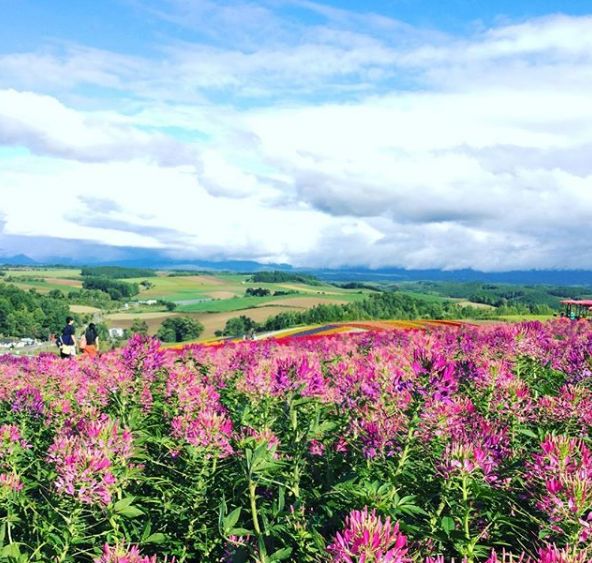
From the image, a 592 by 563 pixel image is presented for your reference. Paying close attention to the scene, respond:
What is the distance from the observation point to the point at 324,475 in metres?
4.21

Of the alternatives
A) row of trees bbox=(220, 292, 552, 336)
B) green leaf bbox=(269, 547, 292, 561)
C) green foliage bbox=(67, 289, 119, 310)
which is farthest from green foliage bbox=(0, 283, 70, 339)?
green leaf bbox=(269, 547, 292, 561)

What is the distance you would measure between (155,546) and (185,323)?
262 feet

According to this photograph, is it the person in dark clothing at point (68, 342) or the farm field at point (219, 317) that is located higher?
the person in dark clothing at point (68, 342)

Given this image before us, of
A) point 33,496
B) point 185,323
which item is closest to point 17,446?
point 33,496

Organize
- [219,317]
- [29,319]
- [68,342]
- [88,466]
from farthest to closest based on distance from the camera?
[29,319]
[219,317]
[68,342]
[88,466]

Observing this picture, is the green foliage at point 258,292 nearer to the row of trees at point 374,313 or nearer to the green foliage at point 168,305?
the green foliage at point 168,305

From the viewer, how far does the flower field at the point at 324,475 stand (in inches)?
110

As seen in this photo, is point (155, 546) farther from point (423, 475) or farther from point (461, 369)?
point (461, 369)

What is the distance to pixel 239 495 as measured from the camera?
404 cm

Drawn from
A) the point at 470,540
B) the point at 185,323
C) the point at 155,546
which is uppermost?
the point at 470,540

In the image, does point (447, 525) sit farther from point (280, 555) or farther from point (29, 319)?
point (29, 319)

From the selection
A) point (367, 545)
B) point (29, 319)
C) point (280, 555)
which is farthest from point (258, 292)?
point (367, 545)

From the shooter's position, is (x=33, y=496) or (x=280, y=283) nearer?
(x=33, y=496)

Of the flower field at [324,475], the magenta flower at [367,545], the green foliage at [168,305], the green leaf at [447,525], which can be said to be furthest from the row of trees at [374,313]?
the magenta flower at [367,545]
